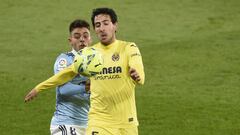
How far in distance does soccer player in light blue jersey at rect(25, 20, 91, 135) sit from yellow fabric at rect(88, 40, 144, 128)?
86 cm

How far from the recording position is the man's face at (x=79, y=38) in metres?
10.5

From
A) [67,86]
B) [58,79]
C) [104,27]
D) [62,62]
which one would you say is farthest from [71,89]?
[104,27]

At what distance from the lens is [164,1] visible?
108 feet

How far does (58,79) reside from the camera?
31.7 ft

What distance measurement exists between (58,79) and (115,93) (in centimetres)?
95

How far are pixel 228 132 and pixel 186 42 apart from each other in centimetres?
1081

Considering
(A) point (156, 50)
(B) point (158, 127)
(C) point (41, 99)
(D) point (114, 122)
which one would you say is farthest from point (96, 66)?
(A) point (156, 50)

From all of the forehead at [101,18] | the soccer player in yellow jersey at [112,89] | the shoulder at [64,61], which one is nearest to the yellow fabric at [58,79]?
the soccer player in yellow jersey at [112,89]

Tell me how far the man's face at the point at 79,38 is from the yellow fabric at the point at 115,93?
3.93ft

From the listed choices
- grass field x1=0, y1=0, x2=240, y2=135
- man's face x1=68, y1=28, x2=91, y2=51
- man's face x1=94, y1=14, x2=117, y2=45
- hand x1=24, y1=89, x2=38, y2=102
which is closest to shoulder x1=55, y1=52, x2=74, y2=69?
man's face x1=68, y1=28, x2=91, y2=51

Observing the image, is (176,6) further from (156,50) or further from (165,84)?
(165,84)

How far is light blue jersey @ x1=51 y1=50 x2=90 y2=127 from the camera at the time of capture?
10289 mm

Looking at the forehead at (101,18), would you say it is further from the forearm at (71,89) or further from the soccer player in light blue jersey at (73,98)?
the forearm at (71,89)

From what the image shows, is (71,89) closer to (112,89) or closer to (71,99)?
(71,99)
